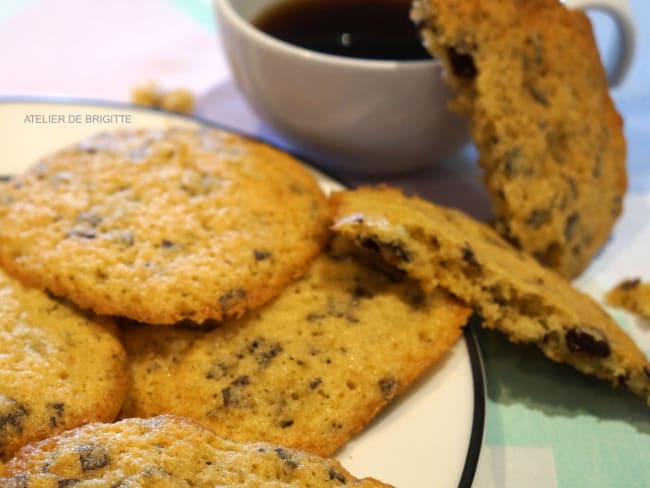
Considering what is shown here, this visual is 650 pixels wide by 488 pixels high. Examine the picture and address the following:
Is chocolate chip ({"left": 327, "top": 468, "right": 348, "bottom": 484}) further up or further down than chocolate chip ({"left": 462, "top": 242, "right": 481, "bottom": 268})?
further down

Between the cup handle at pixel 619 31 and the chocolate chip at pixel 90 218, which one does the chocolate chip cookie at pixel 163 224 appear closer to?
the chocolate chip at pixel 90 218

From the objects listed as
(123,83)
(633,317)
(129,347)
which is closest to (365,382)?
(129,347)

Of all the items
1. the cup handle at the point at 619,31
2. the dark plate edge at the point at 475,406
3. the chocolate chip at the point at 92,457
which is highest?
the cup handle at the point at 619,31

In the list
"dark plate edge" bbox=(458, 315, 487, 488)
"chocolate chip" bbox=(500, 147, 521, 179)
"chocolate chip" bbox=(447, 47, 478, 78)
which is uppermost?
"chocolate chip" bbox=(447, 47, 478, 78)

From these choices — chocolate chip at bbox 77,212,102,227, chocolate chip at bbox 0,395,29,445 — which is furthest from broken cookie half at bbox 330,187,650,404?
chocolate chip at bbox 0,395,29,445

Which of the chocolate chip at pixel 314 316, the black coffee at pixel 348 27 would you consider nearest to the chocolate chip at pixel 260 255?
the chocolate chip at pixel 314 316

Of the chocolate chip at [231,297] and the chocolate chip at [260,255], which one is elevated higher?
the chocolate chip at [260,255]

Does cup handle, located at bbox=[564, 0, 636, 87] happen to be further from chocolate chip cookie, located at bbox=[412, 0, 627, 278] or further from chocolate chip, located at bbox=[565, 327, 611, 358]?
chocolate chip, located at bbox=[565, 327, 611, 358]

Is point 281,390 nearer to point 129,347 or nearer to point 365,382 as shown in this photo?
point 365,382
